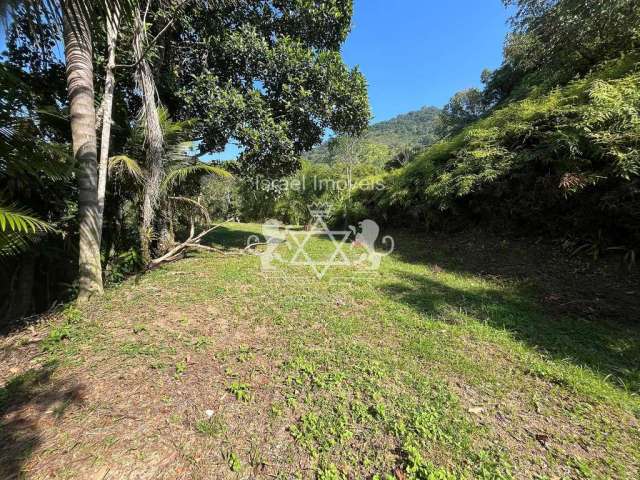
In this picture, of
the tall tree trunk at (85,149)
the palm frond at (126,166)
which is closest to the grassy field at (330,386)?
the tall tree trunk at (85,149)

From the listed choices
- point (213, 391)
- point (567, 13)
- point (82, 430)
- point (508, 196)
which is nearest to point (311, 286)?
point (213, 391)

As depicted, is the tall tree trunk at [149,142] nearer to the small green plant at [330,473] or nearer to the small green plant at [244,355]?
the small green plant at [244,355]

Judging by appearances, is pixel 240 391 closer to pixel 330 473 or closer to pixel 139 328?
pixel 330 473

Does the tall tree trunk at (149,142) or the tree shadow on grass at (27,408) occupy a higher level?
the tall tree trunk at (149,142)

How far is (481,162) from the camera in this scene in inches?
238

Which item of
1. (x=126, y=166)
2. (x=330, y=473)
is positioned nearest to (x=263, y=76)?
(x=126, y=166)

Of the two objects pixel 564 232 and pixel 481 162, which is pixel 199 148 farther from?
pixel 564 232

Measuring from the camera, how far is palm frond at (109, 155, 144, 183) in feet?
15.4

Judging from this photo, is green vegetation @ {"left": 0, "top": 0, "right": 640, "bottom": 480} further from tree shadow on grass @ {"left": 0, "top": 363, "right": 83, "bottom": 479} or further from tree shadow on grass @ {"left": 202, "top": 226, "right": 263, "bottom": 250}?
tree shadow on grass @ {"left": 202, "top": 226, "right": 263, "bottom": 250}

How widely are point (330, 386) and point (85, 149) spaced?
449cm

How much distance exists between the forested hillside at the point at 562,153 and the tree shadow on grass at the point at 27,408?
6.69 m

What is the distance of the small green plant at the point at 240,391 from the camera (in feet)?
7.38

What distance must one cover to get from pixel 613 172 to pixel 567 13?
446 cm

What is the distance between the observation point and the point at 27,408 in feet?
7.04
